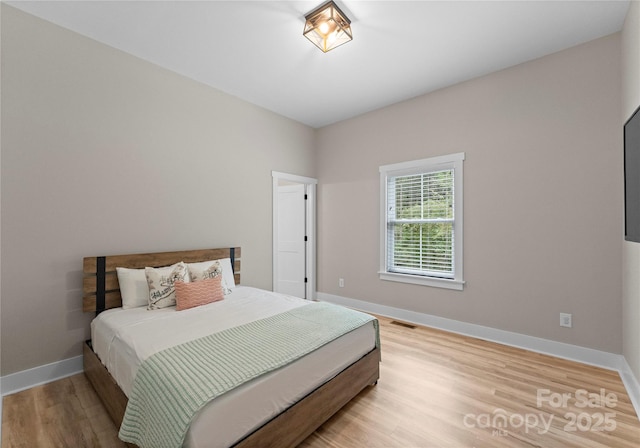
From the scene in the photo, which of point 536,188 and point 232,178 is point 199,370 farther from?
point 536,188

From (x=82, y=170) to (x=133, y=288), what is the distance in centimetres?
113

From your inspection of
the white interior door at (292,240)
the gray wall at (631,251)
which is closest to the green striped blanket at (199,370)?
the gray wall at (631,251)

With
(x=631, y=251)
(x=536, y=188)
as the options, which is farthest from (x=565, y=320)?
(x=536, y=188)

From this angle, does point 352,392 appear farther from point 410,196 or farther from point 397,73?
point 397,73

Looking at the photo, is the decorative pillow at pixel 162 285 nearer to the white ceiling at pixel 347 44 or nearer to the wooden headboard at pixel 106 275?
the wooden headboard at pixel 106 275

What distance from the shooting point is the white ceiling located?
2230mm

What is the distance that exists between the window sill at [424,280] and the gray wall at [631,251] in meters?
1.33

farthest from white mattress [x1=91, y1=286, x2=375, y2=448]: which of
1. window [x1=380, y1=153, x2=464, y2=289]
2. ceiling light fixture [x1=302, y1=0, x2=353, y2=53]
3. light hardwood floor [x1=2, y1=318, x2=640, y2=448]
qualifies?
ceiling light fixture [x1=302, y1=0, x2=353, y2=53]

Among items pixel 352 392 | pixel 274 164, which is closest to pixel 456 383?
pixel 352 392

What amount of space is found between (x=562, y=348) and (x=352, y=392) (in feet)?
7.24

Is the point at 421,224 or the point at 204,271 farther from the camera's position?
the point at 421,224

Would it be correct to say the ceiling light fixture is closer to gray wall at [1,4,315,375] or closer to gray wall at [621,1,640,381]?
gray wall at [1,4,315,375]

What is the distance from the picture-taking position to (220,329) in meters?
2.03

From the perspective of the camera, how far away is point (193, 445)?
3.92 ft
